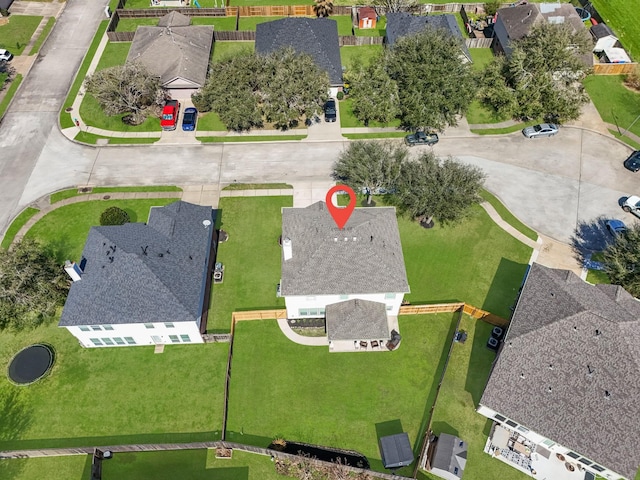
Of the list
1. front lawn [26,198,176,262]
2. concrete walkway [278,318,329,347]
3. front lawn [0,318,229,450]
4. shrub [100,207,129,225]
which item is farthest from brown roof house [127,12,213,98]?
concrete walkway [278,318,329,347]

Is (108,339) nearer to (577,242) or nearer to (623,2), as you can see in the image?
(577,242)

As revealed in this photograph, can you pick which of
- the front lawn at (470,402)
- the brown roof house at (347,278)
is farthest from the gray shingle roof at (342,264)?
the front lawn at (470,402)

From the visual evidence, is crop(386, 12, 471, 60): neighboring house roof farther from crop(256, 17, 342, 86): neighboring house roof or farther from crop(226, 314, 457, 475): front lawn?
crop(226, 314, 457, 475): front lawn

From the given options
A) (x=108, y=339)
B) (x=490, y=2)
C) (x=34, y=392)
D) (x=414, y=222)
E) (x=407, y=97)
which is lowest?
(x=34, y=392)

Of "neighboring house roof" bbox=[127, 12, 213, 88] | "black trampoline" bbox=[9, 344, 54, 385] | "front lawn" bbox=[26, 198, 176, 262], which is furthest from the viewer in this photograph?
"neighboring house roof" bbox=[127, 12, 213, 88]

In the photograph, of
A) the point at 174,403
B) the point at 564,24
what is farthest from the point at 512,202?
the point at 174,403

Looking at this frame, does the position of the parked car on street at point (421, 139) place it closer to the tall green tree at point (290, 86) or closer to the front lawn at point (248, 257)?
the tall green tree at point (290, 86)
